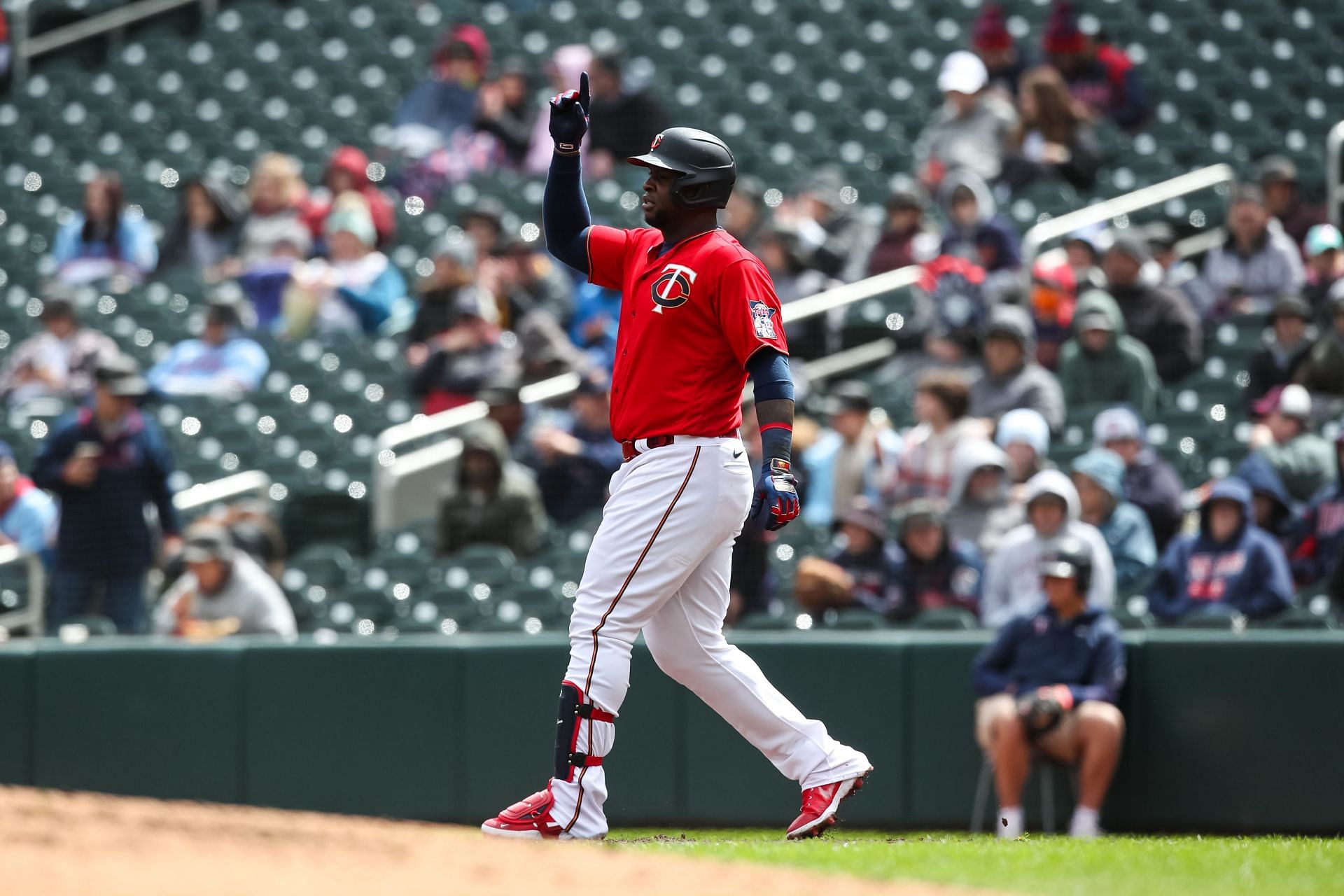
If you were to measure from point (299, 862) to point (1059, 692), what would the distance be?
13.0 feet

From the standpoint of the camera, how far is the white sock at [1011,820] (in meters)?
6.91

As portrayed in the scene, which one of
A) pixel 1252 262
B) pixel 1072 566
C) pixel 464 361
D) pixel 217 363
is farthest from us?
pixel 217 363

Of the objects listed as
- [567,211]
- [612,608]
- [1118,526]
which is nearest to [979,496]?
[1118,526]

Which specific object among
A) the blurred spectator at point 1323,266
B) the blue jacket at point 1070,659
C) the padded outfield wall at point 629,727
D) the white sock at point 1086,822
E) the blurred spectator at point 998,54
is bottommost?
the white sock at point 1086,822

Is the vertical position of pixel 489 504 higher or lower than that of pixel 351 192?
lower

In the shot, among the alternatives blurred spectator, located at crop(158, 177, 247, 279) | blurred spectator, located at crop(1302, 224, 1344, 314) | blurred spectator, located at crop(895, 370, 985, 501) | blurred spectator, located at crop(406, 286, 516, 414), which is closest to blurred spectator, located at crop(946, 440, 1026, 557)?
blurred spectator, located at crop(895, 370, 985, 501)

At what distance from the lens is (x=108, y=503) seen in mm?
8852

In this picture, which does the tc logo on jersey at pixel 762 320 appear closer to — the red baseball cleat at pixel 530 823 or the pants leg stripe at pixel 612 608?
the pants leg stripe at pixel 612 608

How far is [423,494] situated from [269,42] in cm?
619

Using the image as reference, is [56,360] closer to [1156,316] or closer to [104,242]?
[104,242]

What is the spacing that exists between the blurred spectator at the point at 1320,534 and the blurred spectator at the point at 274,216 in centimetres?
622

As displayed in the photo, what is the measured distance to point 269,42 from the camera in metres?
14.7

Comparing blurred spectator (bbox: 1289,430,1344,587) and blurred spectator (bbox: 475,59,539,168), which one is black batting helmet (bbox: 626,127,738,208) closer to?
blurred spectator (bbox: 1289,430,1344,587)

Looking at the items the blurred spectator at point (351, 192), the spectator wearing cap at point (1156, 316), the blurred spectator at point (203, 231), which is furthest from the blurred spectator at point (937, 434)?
the blurred spectator at point (203, 231)
